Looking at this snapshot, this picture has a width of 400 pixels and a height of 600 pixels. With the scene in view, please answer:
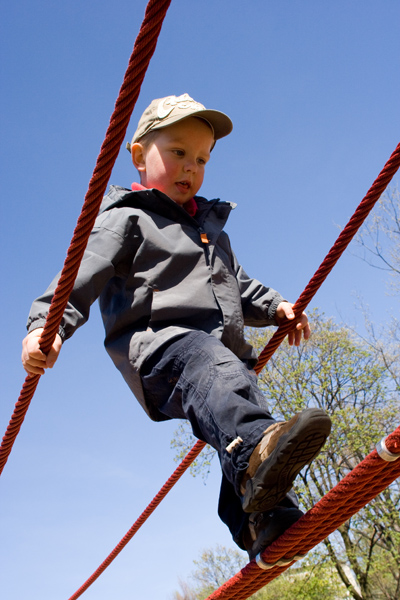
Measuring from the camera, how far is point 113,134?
3.98 feet

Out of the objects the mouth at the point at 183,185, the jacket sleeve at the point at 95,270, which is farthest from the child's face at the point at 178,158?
the jacket sleeve at the point at 95,270

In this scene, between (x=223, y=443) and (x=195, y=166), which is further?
(x=195, y=166)

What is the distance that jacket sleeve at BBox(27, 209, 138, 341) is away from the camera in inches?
72.2

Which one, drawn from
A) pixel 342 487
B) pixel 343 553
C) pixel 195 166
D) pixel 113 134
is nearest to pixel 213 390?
pixel 342 487

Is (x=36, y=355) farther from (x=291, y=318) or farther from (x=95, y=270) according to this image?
(x=291, y=318)

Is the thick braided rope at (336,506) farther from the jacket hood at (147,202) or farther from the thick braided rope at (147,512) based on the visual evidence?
the jacket hood at (147,202)

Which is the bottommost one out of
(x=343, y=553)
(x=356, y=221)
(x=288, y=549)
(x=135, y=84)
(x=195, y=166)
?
(x=343, y=553)

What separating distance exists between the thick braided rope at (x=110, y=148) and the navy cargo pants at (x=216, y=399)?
38 cm

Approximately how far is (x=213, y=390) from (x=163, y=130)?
119 cm

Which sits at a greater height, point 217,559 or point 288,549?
point 288,549

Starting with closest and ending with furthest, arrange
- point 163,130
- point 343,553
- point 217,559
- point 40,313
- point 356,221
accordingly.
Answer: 1. point 40,313
2. point 356,221
3. point 163,130
4. point 343,553
5. point 217,559

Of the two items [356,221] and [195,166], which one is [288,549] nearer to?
[356,221]

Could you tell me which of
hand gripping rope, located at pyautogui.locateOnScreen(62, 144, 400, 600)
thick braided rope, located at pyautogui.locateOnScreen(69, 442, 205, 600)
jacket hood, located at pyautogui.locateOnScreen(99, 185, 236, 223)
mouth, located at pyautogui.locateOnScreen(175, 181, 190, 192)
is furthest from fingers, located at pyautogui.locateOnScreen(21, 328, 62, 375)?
thick braided rope, located at pyautogui.locateOnScreen(69, 442, 205, 600)

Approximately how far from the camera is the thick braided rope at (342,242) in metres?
1.99
